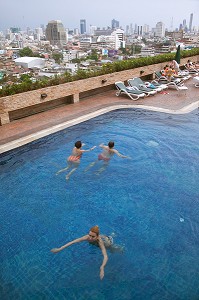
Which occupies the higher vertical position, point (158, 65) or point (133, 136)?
point (158, 65)

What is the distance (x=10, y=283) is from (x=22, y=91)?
7952 mm

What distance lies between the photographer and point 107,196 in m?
6.32

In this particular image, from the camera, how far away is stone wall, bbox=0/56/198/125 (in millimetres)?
9836

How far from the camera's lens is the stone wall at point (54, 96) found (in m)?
9.84

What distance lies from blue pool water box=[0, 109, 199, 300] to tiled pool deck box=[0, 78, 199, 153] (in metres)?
0.60

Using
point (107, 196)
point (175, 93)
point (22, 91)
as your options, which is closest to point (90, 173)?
point (107, 196)

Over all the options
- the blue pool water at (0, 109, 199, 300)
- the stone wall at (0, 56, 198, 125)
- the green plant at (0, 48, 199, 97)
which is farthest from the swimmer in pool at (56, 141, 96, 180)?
the green plant at (0, 48, 199, 97)

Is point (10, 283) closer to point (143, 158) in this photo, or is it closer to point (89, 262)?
A: point (89, 262)

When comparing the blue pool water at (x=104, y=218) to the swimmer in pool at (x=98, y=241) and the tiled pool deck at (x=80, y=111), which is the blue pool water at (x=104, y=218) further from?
the tiled pool deck at (x=80, y=111)

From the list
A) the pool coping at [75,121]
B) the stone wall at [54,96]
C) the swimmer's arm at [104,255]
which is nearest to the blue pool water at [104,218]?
the swimmer's arm at [104,255]

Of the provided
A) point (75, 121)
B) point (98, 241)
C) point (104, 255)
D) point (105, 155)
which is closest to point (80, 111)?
point (75, 121)

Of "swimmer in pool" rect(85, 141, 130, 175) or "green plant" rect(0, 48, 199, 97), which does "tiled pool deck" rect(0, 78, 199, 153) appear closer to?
"green plant" rect(0, 48, 199, 97)

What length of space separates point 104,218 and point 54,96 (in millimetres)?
7345

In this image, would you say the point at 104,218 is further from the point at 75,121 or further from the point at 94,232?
the point at 75,121
